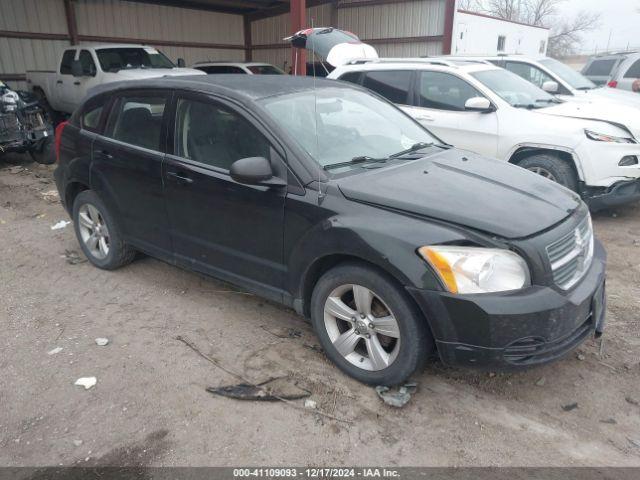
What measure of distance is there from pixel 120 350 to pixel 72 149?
7.03ft

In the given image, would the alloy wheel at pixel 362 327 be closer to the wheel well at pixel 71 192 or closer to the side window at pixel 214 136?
the side window at pixel 214 136

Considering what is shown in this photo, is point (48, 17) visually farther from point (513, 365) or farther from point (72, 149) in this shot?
point (513, 365)

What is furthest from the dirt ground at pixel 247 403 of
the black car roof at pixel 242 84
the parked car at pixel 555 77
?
the parked car at pixel 555 77

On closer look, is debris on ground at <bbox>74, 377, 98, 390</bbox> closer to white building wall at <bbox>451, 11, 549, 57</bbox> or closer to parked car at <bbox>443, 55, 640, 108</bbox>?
parked car at <bbox>443, 55, 640, 108</bbox>

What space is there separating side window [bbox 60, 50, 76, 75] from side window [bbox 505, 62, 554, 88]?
30.5 feet

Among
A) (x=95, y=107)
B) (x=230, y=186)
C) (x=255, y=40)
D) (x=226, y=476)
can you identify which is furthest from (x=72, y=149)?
(x=255, y=40)

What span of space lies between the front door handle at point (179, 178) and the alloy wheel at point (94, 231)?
1.18 meters

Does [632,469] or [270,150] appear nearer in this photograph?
[632,469]

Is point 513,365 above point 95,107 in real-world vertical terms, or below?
below

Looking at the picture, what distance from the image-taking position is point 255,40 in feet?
61.0

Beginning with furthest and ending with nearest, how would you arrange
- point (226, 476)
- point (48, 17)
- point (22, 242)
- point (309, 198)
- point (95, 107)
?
point (48, 17)
point (22, 242)
point (95, 107)
point (309, 198)
point (226, 476)

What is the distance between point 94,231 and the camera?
15.2 ft

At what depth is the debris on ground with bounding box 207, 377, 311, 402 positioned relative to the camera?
2896 millimetres

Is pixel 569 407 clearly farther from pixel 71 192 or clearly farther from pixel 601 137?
pixel 71 192
